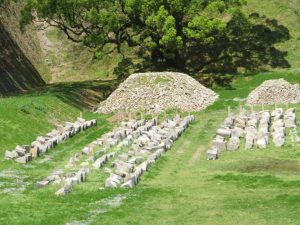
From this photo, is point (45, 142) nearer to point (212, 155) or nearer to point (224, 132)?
point (212, 155)

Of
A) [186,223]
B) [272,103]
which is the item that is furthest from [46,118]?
[186,223]

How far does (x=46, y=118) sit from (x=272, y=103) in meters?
18.4

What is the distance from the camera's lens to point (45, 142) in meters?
30.6

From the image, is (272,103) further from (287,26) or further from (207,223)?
(207,223)

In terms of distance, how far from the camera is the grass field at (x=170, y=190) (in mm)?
18297

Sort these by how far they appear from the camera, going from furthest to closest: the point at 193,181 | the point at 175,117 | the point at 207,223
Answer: the point at 175,117 < the point at 193,181 < the point at 207,223

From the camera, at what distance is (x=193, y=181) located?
23.4 m

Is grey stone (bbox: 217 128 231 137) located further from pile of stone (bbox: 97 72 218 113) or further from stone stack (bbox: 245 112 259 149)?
pile of stone (bbox: 97 72 218 113)

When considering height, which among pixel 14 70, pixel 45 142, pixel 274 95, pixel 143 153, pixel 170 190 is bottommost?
pixel 170 190

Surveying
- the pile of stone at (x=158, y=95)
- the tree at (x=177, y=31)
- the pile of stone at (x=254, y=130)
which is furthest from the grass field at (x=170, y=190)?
the tree at (x=177, y=31)

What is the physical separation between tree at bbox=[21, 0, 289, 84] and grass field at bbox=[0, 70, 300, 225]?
1706 centimetres

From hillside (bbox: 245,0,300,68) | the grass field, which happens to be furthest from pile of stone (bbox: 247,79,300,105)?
hillside (bbox: 245,0,300,68)

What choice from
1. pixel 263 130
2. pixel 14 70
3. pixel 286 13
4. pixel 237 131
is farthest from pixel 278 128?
pixel 286 13

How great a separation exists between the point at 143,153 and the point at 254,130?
8382 mm
